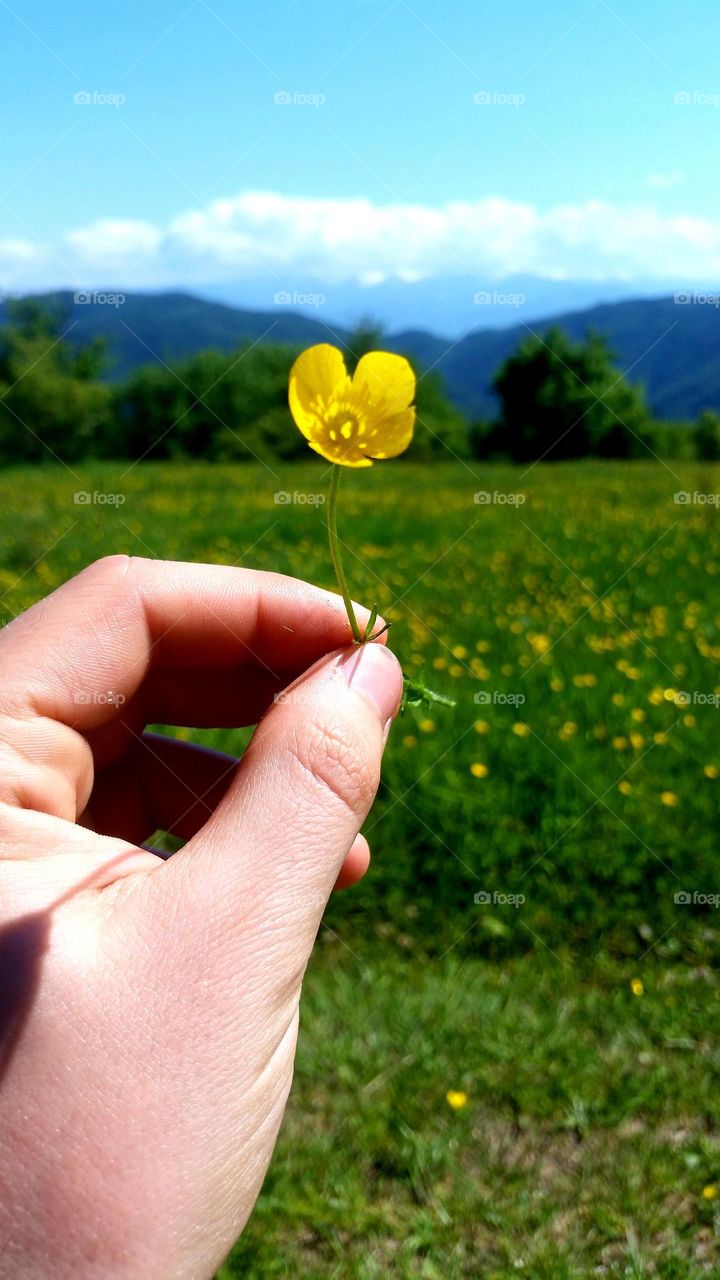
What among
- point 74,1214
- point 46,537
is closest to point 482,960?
point 74,1214

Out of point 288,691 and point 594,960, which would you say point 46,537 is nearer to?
point 594,960

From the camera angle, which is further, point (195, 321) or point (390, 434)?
point (195, 321)

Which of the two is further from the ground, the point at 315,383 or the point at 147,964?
the point at 315,383

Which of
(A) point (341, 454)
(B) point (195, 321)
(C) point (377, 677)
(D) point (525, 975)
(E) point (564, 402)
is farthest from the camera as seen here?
(B) point (195, 321)

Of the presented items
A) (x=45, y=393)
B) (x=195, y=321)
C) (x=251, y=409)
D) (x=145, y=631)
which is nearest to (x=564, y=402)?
(x=251, y=409)

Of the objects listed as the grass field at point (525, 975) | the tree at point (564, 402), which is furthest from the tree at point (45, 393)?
the grass field at point (525, 975)

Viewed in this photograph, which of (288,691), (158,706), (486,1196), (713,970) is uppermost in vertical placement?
(288,691)

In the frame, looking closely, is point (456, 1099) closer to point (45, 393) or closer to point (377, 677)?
point (377, 677)
